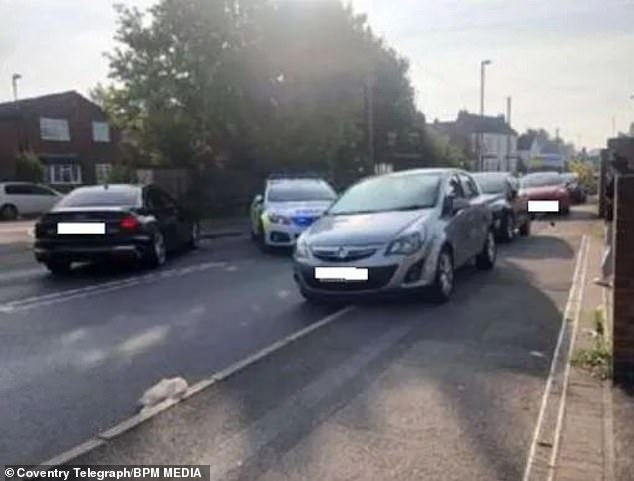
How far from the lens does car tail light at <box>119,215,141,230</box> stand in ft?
36.2

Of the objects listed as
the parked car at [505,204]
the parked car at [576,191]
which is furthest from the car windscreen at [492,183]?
the parked car at [576,191]

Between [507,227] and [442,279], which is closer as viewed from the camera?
[442,279]

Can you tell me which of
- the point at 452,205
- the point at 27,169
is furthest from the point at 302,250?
the point at 27,169

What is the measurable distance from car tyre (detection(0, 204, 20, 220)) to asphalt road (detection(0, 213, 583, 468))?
2318 centimetres

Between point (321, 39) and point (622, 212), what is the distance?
22.8 meters

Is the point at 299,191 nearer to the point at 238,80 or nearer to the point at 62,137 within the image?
the point at 238,80

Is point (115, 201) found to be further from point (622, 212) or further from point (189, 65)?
point (189, 65)

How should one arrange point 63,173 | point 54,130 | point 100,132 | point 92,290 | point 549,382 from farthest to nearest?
point 100,132, point 54,130, point 63,173, point 92,290, point 549,382

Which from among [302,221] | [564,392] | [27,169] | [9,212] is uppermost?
[27,169]

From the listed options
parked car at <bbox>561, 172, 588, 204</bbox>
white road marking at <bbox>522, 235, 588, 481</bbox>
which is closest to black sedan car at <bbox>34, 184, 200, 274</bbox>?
white road marking at <bbox>522, 235, 588, 481</bbox>

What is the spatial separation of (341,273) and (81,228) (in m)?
5.11

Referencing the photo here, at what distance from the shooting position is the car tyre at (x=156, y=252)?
11707 mm

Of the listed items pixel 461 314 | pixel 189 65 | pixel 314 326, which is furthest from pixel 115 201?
pixel 189 65

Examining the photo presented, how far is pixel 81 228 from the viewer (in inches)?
428
